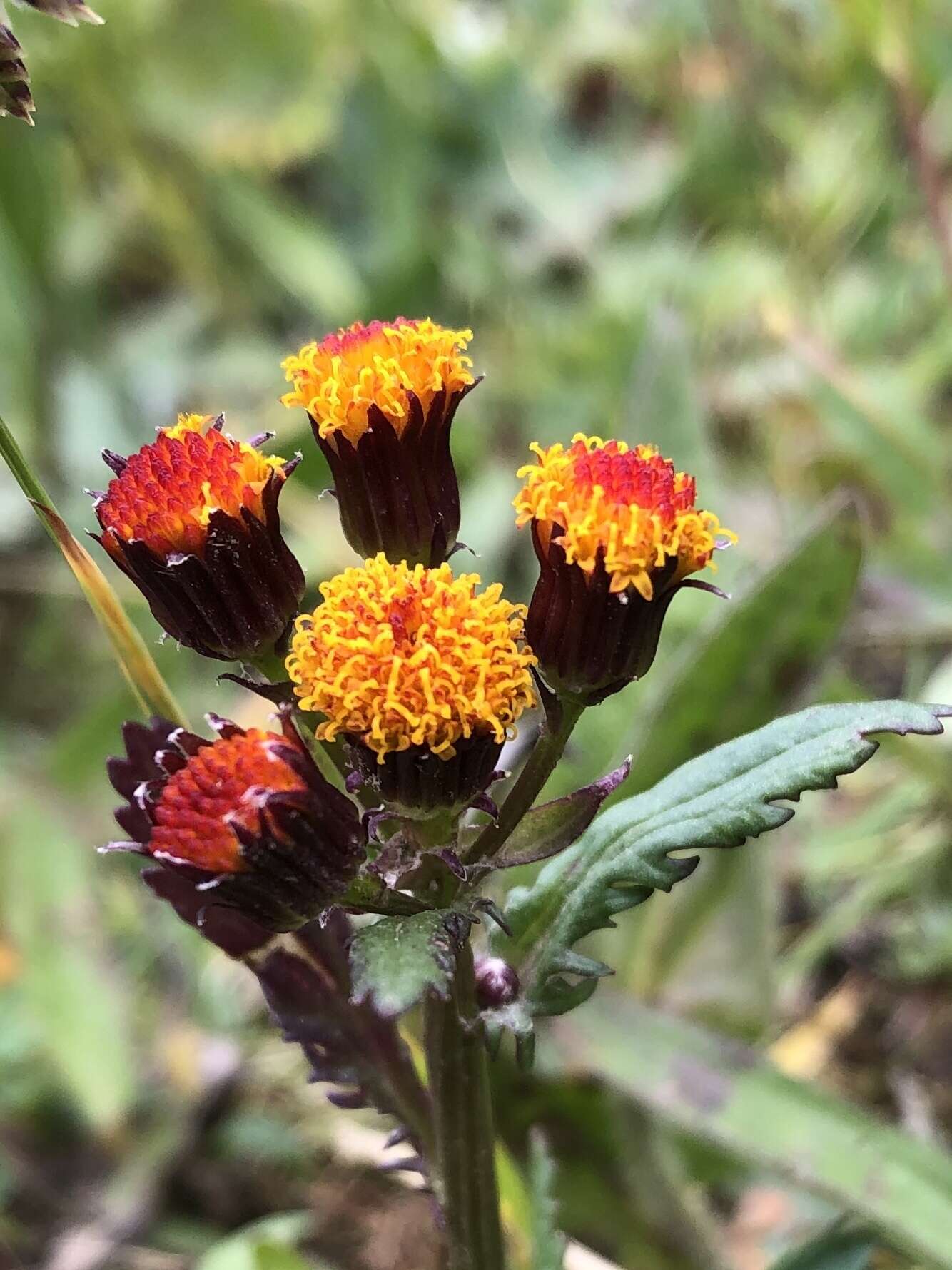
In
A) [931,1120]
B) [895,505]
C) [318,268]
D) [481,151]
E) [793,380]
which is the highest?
[481,151]

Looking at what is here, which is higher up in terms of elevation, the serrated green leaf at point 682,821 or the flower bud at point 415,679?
the flower bud at point 415,679

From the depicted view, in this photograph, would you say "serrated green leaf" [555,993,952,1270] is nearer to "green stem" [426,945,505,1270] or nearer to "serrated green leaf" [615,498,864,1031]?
"serrated green leaf" [615,498,864,1031]

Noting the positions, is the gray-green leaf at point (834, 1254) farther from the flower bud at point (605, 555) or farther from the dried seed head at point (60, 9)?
the dried seed head at point (60, 9)

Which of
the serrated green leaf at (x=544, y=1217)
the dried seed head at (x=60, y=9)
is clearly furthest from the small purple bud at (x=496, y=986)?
the dried seed head at (x=60, y=9)

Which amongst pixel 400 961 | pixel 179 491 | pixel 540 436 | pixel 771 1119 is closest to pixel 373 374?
pixel 179 491

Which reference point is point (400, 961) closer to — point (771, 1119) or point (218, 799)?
point (218, 799)

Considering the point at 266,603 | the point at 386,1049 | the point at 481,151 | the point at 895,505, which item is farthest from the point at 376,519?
the point at 481,151

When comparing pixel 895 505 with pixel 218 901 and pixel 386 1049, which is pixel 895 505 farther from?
pixel 218 901
